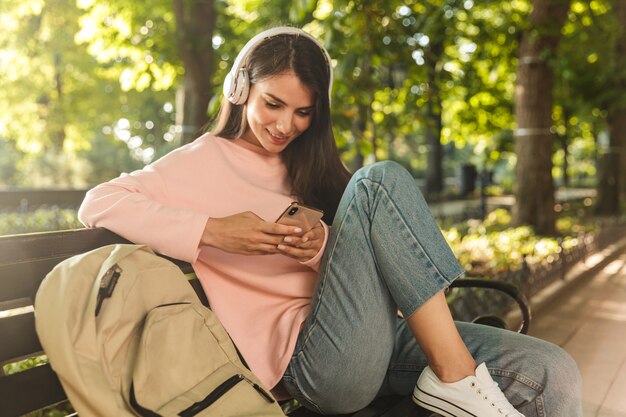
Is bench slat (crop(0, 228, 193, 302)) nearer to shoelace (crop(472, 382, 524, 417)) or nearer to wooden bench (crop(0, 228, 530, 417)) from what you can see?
wooden bench (crop(0, 228, 530, 417))

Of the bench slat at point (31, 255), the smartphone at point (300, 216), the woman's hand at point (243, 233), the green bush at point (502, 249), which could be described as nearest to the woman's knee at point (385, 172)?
the smartphone at point (300, 216)

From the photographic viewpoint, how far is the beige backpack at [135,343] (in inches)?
58.7

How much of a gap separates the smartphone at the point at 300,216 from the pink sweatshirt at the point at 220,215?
0.50 ft

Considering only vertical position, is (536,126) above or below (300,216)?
above

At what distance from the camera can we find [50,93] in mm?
22234

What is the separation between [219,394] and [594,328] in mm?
4221

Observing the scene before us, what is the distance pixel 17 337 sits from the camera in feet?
5.64

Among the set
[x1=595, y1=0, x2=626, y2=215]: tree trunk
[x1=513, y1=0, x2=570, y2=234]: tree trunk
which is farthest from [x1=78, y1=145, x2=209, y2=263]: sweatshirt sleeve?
[x1=595, y1=0, x2=626, y2=215]: tree trunk

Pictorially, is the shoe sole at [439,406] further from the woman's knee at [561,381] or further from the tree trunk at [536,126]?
the tree trunk at [536,126]

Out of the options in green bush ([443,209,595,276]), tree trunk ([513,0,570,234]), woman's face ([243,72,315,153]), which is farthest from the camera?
tree trunk ([513,0,570,234])

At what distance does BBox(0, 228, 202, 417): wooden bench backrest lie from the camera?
5.54 feet

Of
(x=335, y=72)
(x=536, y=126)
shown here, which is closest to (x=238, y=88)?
(x=335, y=72)

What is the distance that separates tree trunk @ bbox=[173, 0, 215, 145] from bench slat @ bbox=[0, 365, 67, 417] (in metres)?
5.86

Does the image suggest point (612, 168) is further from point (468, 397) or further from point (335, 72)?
point (468, 397)
